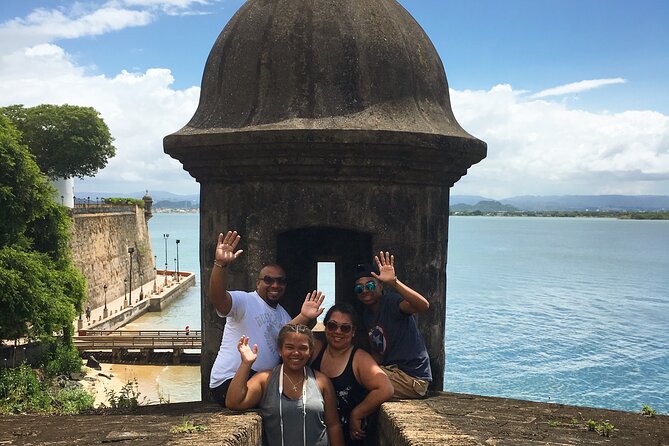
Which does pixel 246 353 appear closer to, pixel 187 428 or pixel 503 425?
pixel 187 428

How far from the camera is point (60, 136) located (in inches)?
1291

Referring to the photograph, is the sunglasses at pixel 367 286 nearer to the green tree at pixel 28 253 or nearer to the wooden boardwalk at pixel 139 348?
the green tree at pixel 28 253

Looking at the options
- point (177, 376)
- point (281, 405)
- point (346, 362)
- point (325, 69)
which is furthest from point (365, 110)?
point (177, 376)

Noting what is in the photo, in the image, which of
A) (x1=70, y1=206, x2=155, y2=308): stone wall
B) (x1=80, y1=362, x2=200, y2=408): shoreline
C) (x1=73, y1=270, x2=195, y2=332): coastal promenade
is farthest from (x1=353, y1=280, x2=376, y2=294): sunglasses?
(x1=70, y1=206, x2=155, y2=308): stone wall

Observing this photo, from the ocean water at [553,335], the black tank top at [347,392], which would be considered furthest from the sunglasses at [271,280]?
the ocean water at [553,335]

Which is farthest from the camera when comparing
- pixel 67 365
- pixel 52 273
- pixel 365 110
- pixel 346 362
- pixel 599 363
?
pixel 599 363

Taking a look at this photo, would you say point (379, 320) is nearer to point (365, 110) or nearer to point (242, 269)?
point (242, 269)

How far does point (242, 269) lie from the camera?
12.8ft

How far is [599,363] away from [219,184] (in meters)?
27.5

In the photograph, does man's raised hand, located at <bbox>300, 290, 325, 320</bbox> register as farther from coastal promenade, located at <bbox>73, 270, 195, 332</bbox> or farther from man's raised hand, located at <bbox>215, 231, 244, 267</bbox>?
coastal promenade, located at <bbox>73, 270, 195, 332</bbox>

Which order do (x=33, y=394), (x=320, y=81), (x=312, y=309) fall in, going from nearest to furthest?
(x=312, y=309), (x=320, y=81), (x=33, y=394)

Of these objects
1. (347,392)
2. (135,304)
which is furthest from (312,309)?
(135,304)

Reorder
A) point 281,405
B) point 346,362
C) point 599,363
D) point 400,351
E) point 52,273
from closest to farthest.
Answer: point 281,405
point 346,362
point 400,351
point 52,273
point 599,363

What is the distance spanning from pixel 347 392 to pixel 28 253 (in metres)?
15.2
